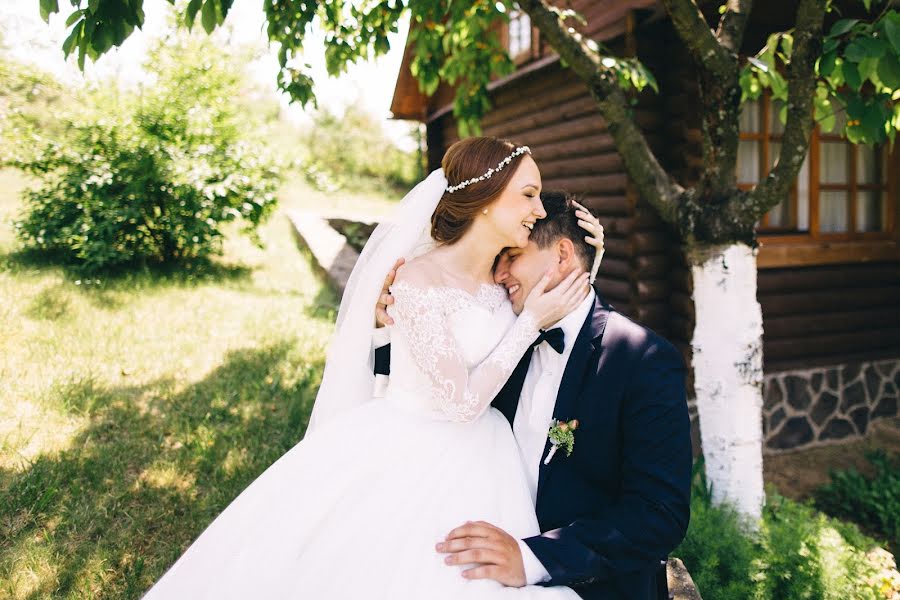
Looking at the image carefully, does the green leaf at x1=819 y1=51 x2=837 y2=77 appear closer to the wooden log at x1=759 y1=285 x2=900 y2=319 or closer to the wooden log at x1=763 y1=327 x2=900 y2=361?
the wooden log at x1=759 y1=285 x2=900 y2=319

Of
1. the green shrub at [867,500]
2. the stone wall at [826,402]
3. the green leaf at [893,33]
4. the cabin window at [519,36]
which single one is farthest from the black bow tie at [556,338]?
the cabin window at [519,36]

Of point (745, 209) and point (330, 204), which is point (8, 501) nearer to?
point (745, 209)

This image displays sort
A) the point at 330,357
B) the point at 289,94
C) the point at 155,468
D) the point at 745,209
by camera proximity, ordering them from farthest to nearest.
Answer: the point at 289,94, the point at 155,468, the point at 745,209, the point at 330,357

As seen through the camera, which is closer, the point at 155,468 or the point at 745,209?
the point at 745,209

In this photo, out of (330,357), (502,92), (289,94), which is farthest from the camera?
(502,92)

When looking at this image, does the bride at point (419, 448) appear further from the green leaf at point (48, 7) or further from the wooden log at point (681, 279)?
the wooden log at point (681, 279)

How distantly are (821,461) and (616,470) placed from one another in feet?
16.6

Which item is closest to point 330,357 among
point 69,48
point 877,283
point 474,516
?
point 474,516

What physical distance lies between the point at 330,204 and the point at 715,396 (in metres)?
18.6

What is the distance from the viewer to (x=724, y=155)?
3277 millimetres

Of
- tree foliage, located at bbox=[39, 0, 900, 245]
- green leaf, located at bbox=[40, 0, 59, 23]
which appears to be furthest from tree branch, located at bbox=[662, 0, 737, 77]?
green leaf, located at bbox=[40, 0, 59, 23]

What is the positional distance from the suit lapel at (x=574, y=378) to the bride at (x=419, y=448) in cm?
11

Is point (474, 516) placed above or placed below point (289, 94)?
below

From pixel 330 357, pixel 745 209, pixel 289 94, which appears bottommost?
pixel 330 357
